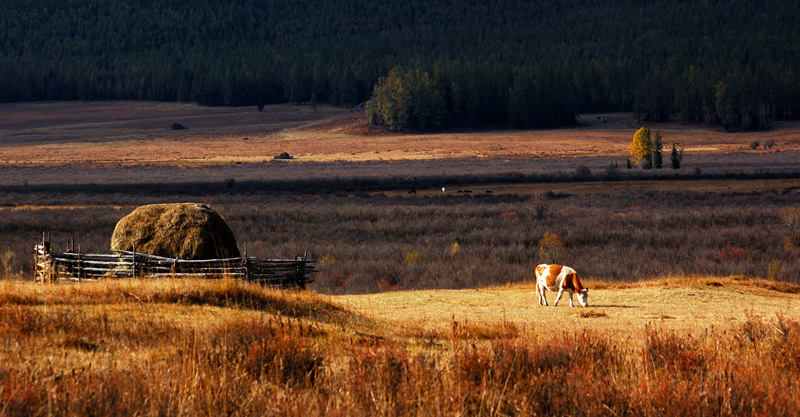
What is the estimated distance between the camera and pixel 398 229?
4050 cm

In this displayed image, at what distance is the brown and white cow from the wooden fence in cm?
560

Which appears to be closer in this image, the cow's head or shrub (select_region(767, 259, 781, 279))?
the cow's head

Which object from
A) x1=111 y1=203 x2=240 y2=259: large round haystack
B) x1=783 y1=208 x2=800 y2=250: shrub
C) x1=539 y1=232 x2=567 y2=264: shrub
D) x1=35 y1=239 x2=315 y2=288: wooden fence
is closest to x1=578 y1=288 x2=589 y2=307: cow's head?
x1=35 y1=239 x2=315 y2=288: wooden fence

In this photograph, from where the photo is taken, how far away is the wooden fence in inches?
713

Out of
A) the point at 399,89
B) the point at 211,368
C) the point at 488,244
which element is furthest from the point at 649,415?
the point at 399,89

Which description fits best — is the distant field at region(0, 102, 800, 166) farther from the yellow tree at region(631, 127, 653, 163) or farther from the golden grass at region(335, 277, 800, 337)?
the golden grass at region(335, 277, 800, 337)

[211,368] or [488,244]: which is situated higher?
[211,368]

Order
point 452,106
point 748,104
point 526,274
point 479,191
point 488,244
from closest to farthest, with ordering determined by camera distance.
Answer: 1. point 526,274
2. point 488,244
3. point 479,191
4. point 748,104
5. point 452,106

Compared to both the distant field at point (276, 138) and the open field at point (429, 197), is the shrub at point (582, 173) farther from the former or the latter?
the distant field at point (276, 138)

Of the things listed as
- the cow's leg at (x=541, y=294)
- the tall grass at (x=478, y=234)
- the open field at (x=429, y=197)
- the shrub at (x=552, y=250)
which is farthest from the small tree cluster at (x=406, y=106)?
the cow's leg at (x=541, y=294)

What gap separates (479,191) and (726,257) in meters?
31.5

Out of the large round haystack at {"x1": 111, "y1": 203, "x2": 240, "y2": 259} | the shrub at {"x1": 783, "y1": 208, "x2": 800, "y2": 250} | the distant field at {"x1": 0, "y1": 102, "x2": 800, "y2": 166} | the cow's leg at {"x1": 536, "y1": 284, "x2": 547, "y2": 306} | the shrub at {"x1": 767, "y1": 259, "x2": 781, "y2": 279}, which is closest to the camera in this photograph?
the cow's leg at {"x1": 536, "y1": 284, "x2": 547, "y2": 306}

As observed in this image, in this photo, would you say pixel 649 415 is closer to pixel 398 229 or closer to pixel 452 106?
pixel 398 229

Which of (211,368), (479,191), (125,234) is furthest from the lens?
(479,191)
